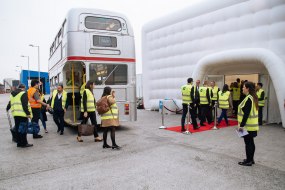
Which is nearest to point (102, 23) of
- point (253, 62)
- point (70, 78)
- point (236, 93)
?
point (70, 78)

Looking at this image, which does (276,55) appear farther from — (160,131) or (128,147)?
(128,147)

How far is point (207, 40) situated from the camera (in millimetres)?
11750

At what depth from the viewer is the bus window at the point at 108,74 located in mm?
8547

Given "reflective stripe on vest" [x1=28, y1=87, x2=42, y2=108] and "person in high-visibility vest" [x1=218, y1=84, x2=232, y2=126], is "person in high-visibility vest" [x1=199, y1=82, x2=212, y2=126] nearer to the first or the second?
"person in high-visibility vest" [x1=218, y1=84, x2=232, y2=126]

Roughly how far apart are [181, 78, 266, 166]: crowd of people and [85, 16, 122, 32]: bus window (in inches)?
125

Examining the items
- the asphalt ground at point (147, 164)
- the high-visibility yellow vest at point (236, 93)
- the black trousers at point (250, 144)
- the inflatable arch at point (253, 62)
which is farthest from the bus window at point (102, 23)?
the high-visibility yellow vest at point (236, 93)

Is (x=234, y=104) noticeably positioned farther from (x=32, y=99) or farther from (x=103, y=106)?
(x=32, y=99)

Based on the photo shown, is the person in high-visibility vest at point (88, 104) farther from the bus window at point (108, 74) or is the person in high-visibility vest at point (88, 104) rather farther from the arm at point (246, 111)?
the arm at point (246, 111)

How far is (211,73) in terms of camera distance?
1209 centimetres

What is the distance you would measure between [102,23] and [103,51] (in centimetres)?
97

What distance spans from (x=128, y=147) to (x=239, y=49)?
6.41 m

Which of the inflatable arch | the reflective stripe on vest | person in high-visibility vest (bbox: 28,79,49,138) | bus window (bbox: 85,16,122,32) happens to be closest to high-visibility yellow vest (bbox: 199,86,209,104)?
the inflatable arch

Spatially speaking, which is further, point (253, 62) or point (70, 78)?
point (70, 78)

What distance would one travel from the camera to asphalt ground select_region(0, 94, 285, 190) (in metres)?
4.12
